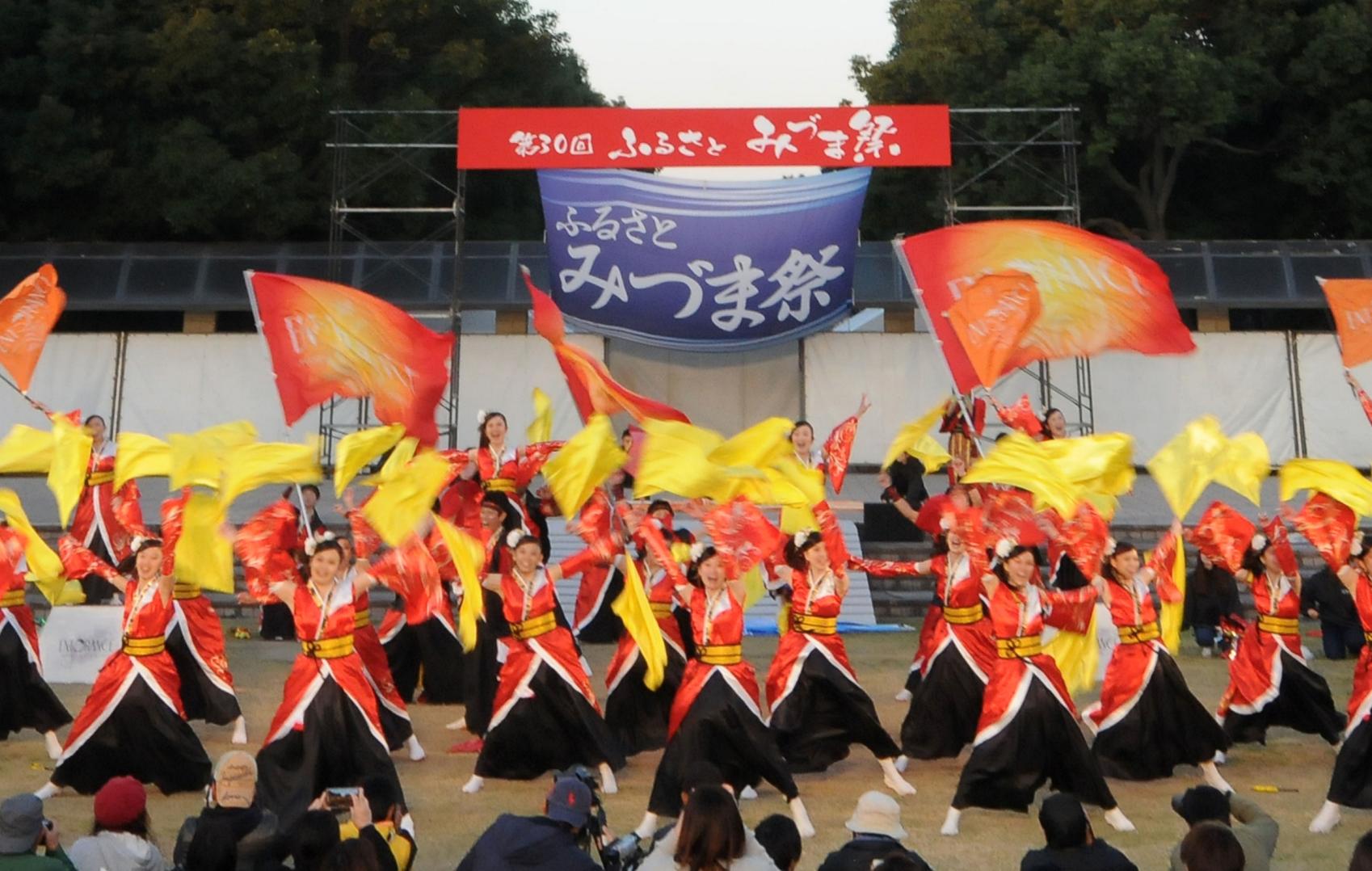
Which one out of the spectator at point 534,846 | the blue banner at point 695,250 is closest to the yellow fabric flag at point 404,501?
the spectator at point 534,846

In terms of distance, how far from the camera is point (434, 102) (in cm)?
2319

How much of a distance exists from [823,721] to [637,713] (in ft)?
3.74

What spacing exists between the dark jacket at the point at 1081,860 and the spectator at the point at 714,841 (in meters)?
0.71

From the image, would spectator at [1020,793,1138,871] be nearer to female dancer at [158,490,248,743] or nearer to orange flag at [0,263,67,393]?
female dancer at [158,490,248,743]

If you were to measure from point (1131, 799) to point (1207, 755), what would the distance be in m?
0.44

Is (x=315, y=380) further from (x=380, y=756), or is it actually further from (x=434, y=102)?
(x=434, y=102)

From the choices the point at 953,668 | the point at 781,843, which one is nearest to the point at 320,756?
the point at 781,843

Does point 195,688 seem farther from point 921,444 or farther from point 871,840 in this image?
point 871,840

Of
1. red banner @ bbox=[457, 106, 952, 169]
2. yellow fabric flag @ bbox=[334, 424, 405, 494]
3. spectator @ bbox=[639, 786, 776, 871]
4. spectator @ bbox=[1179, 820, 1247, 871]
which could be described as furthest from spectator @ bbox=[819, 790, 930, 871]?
red banner @ bbox=[457, 106, 952, 169]

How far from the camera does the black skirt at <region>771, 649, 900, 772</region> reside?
7.62m

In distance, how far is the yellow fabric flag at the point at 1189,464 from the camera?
25.8 ft

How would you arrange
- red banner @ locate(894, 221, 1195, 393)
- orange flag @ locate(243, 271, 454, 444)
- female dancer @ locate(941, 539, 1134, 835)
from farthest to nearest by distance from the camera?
red banner @ locate(894, 221, 1195, 393), orange flag @ locate(243, 271, 454, 444), female dancer @ locate(941, 539, 1134, 835)

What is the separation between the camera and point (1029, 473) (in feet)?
24.3

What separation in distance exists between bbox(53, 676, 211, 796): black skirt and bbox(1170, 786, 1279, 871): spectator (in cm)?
457
